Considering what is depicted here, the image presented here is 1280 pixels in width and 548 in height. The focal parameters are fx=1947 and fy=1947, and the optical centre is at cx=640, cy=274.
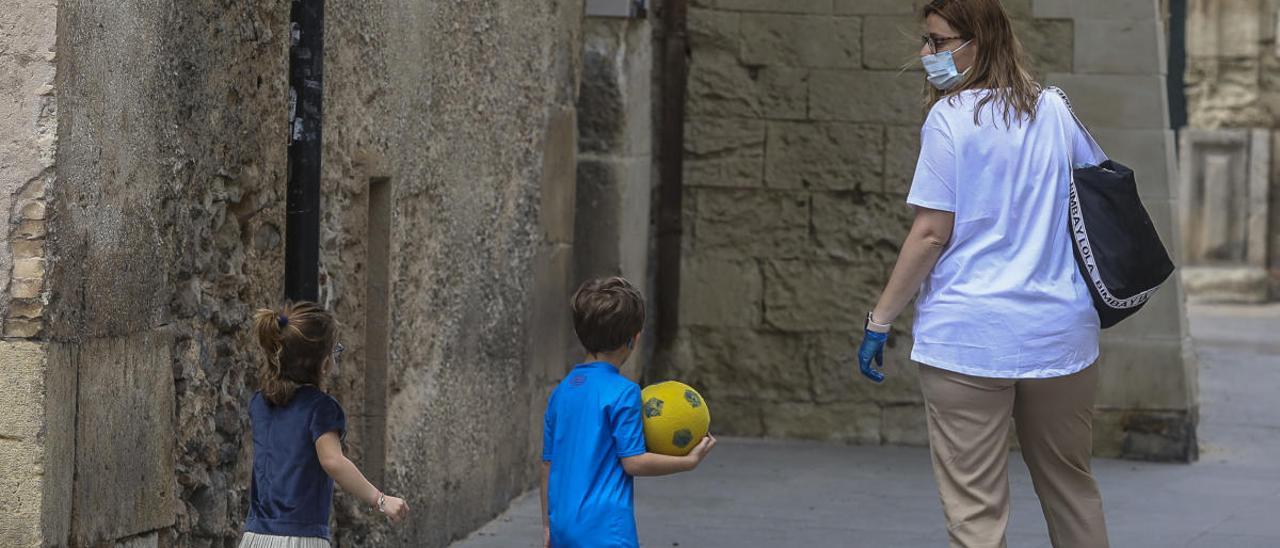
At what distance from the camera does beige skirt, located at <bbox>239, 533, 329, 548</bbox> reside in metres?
3.54

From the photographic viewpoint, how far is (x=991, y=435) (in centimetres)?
410

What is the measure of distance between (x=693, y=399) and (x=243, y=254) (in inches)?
43.6

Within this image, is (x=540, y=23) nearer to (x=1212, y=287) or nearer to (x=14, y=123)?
(x=14, y=123)

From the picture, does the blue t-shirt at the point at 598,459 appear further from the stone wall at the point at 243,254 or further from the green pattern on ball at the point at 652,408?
the stone wall at the point at 243,254

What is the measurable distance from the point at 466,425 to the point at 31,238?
8.79 ft

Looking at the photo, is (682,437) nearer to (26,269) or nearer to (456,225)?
(26,269)

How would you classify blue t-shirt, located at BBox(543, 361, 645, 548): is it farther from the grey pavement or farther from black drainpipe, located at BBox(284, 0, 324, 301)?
the grey pavement

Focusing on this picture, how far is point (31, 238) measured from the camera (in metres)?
3.30

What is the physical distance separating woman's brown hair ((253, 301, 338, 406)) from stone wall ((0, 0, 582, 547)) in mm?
255

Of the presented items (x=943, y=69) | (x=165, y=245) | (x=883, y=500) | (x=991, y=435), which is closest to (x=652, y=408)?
(x=991, y=435)

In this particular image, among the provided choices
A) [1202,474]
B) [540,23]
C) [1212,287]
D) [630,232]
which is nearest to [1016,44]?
[540,23]

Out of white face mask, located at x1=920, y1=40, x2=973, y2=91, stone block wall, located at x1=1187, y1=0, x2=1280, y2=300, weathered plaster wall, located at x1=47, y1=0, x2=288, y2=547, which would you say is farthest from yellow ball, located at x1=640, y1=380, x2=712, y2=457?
stone block wall, located at x1=1187, y1=0, x2=1280, y2=300

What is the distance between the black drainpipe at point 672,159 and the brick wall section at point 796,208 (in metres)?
0.04

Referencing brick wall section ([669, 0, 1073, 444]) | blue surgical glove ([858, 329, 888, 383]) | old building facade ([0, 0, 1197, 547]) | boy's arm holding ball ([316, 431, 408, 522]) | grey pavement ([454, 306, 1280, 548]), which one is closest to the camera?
old building facade ([0, 0, 1197, 547])
